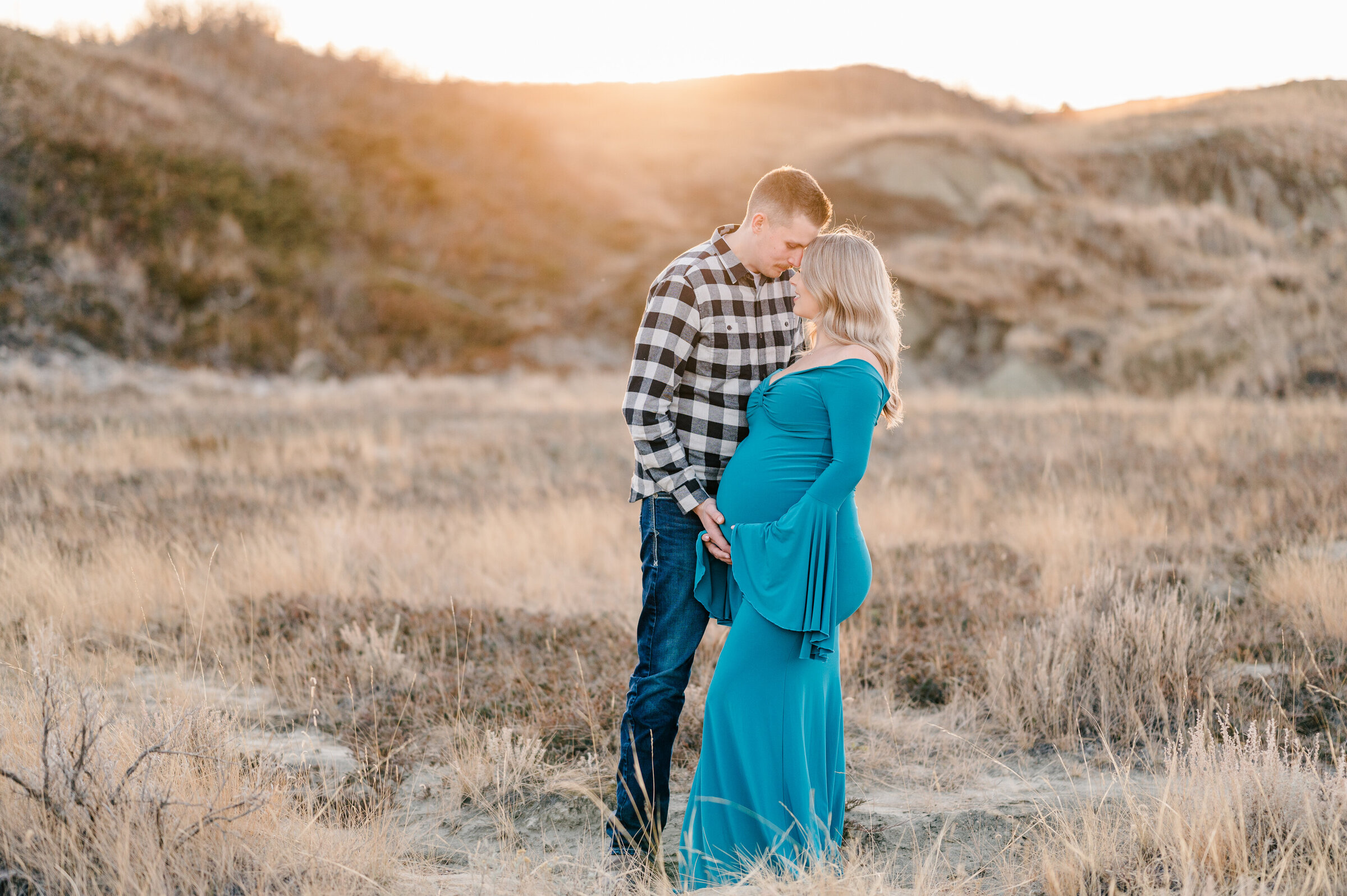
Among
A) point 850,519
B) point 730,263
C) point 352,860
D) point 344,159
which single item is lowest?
point 352,860

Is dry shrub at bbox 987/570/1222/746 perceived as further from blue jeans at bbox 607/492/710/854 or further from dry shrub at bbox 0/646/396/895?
dry shrub at bbox 0/646/396/895

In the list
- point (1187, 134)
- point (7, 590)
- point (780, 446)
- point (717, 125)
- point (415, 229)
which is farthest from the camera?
point (717, 125)

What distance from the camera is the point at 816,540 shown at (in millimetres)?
3076

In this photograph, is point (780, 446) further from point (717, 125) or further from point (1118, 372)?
point (717, 125)

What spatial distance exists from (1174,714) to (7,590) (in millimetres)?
6729

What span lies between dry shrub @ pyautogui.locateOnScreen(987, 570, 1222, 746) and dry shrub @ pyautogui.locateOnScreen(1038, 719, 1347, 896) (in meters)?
1.14

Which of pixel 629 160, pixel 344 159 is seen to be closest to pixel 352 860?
pixel 344 159

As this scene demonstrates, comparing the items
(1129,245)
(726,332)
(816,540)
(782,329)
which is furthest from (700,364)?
(1129,245)

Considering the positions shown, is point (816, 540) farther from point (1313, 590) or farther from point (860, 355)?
point (1313, 590)

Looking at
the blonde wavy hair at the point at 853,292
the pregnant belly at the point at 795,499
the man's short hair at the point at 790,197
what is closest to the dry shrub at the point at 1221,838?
the pregnant belly at the point at 795,499

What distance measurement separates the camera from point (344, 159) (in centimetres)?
3712

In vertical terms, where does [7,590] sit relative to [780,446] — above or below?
below

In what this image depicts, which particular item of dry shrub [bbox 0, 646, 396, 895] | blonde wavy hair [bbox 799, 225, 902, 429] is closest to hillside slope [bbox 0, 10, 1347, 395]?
blonde wavy hair [bbox 799, 225, 902, 429]

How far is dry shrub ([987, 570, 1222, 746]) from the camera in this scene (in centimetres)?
441
